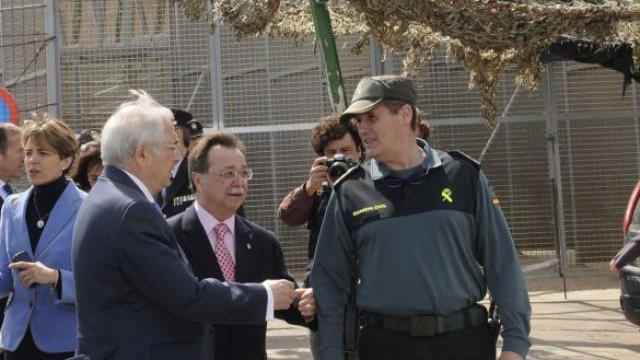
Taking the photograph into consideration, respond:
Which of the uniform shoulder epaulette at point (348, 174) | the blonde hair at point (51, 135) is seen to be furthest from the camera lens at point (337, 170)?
the blonde hair at point (51, 135)

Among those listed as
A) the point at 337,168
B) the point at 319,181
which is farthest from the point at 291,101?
the point at 337,168

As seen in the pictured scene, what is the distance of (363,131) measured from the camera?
418 centimetres

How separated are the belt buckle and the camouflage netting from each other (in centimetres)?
356

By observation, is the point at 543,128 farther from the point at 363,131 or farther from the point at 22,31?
the point at 363,131

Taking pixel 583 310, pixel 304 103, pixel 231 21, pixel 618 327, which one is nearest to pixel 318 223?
pixel 231 21

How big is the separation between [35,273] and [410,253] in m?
2.01

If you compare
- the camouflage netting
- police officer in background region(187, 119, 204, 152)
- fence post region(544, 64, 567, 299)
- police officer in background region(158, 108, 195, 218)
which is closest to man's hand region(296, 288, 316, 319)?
police officer in background region(158, 108, 195, 218)

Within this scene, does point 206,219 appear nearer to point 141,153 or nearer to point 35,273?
point 141,153

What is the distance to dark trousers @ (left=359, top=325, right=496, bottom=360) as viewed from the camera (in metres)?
3.91

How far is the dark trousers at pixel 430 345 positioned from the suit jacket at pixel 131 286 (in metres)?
0.72

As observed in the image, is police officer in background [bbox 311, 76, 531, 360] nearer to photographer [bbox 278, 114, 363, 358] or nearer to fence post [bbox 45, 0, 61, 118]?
photographer [bbox 278, 114, 363, 358]

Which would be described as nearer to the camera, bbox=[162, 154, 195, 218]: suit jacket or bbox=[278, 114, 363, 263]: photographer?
bbox=[278, 114, 363, 263]: photographer

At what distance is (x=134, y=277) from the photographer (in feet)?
11.5

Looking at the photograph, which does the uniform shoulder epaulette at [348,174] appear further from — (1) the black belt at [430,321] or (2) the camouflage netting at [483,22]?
(2) the camouflage netting at [483,22]
